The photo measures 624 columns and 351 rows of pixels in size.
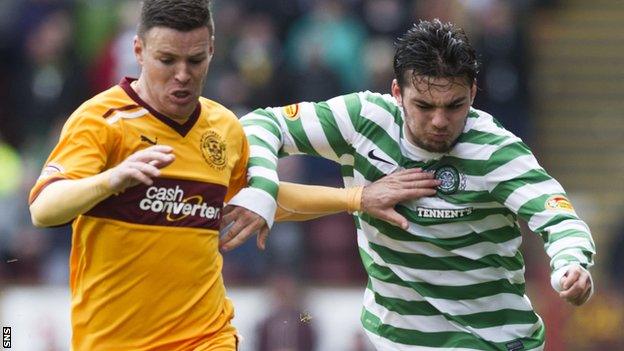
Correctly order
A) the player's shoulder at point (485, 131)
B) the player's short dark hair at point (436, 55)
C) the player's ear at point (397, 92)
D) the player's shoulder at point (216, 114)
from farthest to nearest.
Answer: the player's ear at point (397, 92), the player's shoulder at point (485, 131), the player's short dark hair at point (436, 55), the player's shoulder at point (216, 114)

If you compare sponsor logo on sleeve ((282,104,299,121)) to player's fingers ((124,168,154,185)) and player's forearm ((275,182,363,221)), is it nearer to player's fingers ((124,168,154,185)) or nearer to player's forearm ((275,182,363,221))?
player's forearm ((275,182,363,221))

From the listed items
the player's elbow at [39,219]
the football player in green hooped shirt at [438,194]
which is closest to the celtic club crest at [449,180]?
the football player in green hooped shirt at [438,194]

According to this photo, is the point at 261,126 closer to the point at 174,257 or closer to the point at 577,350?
the point at 174,257

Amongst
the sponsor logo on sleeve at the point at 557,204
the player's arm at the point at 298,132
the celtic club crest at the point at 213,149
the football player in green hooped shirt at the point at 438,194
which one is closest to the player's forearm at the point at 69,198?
the celtic club crest at the point at 213,149

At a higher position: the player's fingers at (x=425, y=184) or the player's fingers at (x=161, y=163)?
the player's fingers at (x=161, y=163)

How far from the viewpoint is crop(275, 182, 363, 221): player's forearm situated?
7008 mm

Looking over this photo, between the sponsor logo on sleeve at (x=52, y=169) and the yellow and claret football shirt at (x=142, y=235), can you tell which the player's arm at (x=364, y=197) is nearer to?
the yellow and claret football shirt at (x=142, y=235)

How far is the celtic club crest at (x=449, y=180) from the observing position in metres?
6.80

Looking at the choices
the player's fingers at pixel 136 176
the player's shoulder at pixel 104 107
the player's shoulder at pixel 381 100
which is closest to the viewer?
the player's fingers at pixel 136 176

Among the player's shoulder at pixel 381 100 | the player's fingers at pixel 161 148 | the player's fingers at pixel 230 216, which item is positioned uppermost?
the player's fingers at pixel 161 148

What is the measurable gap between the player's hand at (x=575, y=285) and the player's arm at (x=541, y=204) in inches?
2.4

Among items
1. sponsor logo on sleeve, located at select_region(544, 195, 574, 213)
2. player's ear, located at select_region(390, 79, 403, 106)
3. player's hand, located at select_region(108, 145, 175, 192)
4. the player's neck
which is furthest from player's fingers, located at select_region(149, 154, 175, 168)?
sponsor logo on sleeve, located at select_region(544, 195, 574, 213)

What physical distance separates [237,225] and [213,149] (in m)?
0.39

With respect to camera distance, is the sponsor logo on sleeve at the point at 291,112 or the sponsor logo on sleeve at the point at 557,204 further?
the sponsor logo on sleeve at the point at 291,112
